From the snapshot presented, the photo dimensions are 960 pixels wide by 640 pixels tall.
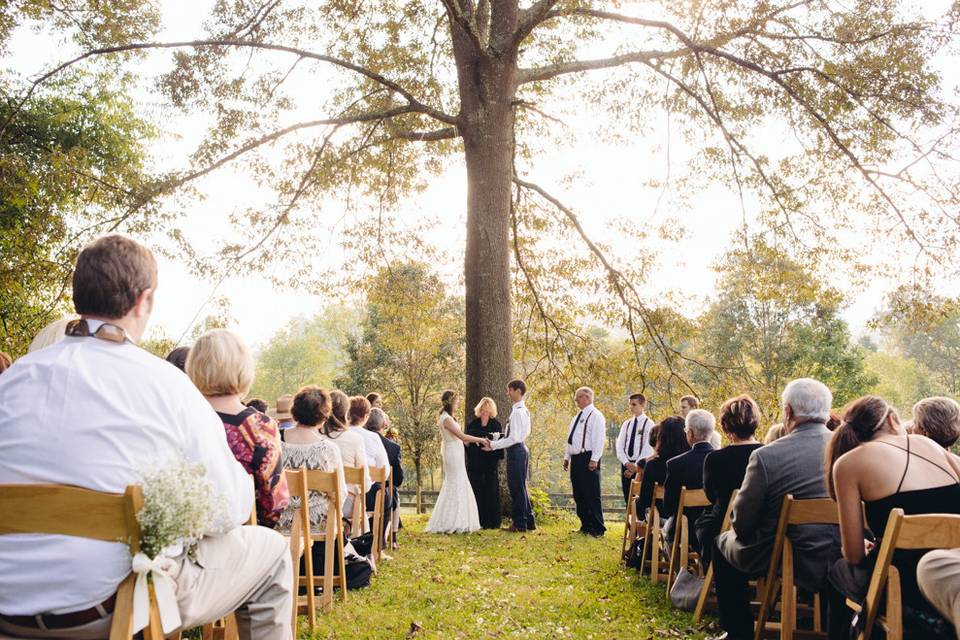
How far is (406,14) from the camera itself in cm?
1476

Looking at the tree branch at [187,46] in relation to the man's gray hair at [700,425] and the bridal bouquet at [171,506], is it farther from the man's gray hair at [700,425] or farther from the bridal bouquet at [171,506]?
the bridal bouquet at [171,506]

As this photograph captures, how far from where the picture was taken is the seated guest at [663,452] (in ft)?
26.2

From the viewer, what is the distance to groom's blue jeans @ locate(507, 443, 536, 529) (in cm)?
1214

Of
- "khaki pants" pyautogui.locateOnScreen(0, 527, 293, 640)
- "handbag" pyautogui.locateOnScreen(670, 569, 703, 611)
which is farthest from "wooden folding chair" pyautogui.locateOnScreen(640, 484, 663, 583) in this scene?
"khaki pants" pyautogui.locateOnScreen(0, 527, 293, 640)

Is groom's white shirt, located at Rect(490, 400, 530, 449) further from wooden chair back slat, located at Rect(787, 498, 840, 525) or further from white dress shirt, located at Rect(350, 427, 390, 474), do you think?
wooden chair back slat, located at Rect(787, 498, 840, 525)

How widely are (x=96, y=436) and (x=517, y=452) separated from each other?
1001 cm

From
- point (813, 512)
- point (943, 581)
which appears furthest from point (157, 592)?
point (813, 512)

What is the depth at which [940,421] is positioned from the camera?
15.3 ft

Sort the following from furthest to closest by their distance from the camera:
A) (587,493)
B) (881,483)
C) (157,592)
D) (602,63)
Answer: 1. (602,63)
2. (587,493)
3. (881,483)
4. (157,592)

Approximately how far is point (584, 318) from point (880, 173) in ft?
22.1

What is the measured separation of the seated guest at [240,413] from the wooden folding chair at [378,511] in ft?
12.8

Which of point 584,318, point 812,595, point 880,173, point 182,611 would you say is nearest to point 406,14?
point 584,318

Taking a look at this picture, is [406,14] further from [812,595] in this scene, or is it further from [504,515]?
[812,595]

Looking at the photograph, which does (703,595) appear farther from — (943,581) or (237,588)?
(237,588)
